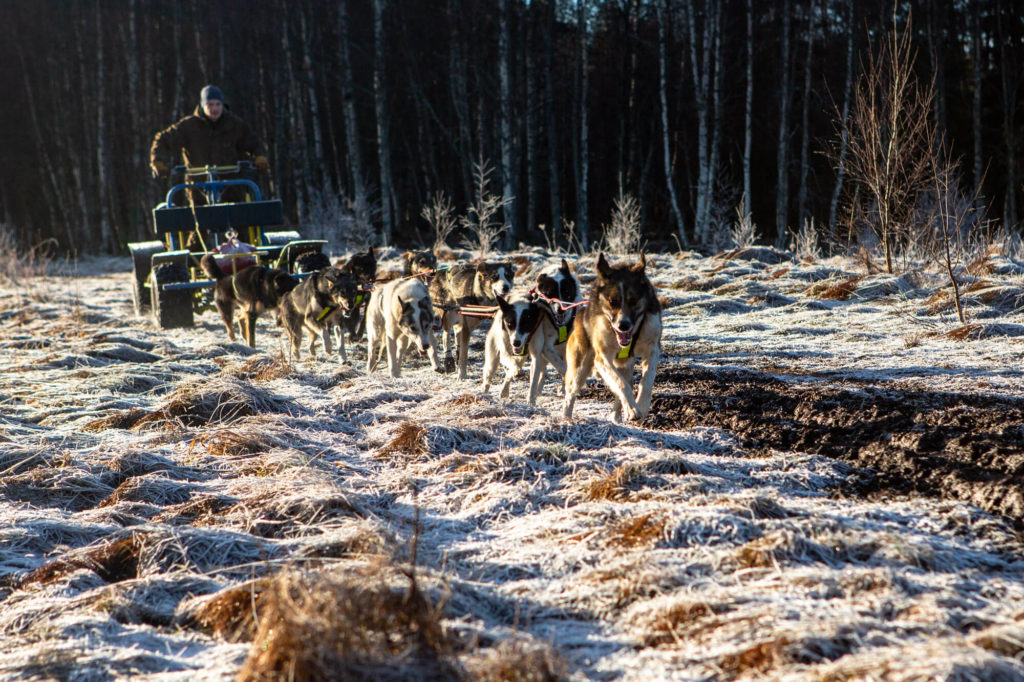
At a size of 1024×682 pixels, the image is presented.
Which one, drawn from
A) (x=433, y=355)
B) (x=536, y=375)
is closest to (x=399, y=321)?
(x=433, y=355)

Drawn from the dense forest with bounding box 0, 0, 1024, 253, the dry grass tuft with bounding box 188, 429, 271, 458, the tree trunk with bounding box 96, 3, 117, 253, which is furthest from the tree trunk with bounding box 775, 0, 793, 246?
the tree trunk with bounding box 96, 3, 117, 253

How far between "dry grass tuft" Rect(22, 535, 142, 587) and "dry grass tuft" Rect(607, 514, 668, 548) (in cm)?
202

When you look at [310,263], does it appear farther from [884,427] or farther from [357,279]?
[884,427]

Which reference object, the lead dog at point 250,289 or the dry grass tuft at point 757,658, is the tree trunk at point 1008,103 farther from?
the dry grass tuft at point 757,658

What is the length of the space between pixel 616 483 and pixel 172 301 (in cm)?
786

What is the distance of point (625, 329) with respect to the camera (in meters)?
5.38

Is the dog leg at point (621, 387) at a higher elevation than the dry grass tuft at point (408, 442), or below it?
higher

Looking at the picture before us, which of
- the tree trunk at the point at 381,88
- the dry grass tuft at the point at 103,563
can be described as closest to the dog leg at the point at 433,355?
the dry grass tuft at the point at 103,563

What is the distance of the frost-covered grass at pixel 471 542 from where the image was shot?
2.45 m

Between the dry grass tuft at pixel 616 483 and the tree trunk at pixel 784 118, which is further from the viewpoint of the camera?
the tree trunk at pixel 784 118

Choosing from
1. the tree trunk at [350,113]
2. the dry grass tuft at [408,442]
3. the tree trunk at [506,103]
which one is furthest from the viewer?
the tree trunk at [350,113]

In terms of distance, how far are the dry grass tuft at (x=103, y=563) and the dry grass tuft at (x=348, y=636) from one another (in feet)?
4.31

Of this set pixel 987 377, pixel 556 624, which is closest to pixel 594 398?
pixel 987 377

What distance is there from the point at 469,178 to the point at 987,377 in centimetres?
2410
